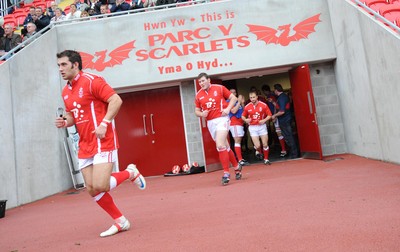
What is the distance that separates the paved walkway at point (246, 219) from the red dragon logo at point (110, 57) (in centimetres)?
436

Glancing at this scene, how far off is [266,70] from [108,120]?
22.8 feet

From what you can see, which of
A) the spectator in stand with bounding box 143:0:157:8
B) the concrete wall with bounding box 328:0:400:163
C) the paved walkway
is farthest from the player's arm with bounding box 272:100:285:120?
the spectator in stand with bounding box 143:0:157:8

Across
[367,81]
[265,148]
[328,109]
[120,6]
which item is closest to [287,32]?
[328,109]

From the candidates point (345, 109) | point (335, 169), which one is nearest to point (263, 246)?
point (335, 169)

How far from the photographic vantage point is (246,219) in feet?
11.4

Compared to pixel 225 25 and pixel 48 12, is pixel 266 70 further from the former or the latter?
pixel 48 12

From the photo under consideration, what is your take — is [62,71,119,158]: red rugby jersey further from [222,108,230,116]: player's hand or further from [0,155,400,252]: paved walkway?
[222,108,230,116]: player's hand

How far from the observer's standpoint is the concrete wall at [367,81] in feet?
19.4

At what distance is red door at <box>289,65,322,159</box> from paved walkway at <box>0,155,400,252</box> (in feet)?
8.01

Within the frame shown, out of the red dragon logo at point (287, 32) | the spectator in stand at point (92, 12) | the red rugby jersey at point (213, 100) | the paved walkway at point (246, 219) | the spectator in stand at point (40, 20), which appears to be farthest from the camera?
the spectator in stand at point (92, 12)

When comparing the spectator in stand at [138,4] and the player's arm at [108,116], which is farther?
the spectator in stand at [138,4]

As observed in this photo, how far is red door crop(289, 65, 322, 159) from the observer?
340 inches

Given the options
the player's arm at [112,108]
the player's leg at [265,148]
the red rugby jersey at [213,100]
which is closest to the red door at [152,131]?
the player's leg at [265,148]

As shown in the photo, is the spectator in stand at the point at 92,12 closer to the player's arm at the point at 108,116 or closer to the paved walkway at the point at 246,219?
the paved walkway at the point at 246,219
